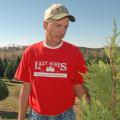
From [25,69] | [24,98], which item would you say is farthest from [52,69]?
[24,98]

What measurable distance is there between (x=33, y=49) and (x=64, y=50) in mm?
435

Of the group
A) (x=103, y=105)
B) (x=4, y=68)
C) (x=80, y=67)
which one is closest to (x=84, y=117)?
(x=103, y=105)

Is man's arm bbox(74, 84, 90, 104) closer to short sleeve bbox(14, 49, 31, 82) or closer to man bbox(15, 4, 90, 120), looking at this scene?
man bbox(15, 4, 90, 120)

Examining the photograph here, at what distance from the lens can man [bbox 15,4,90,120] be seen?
14.9 feet

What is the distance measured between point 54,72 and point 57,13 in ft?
2.53

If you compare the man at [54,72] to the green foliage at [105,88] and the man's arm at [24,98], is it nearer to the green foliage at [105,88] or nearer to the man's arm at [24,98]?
the man's arm at [24,98]

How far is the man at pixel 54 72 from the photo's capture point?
4531mm

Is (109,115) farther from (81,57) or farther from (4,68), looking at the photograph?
(4,68)

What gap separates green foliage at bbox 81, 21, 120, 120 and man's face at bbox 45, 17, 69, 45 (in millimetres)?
548

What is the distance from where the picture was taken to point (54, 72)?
4.58 meters

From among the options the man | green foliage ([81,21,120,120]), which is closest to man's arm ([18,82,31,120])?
the man

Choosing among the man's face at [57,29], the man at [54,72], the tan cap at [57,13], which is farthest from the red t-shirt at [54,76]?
the tan cap at [57,13]

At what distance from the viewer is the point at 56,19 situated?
14.6ft

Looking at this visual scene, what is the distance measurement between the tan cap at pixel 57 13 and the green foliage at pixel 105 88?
0.66 m
